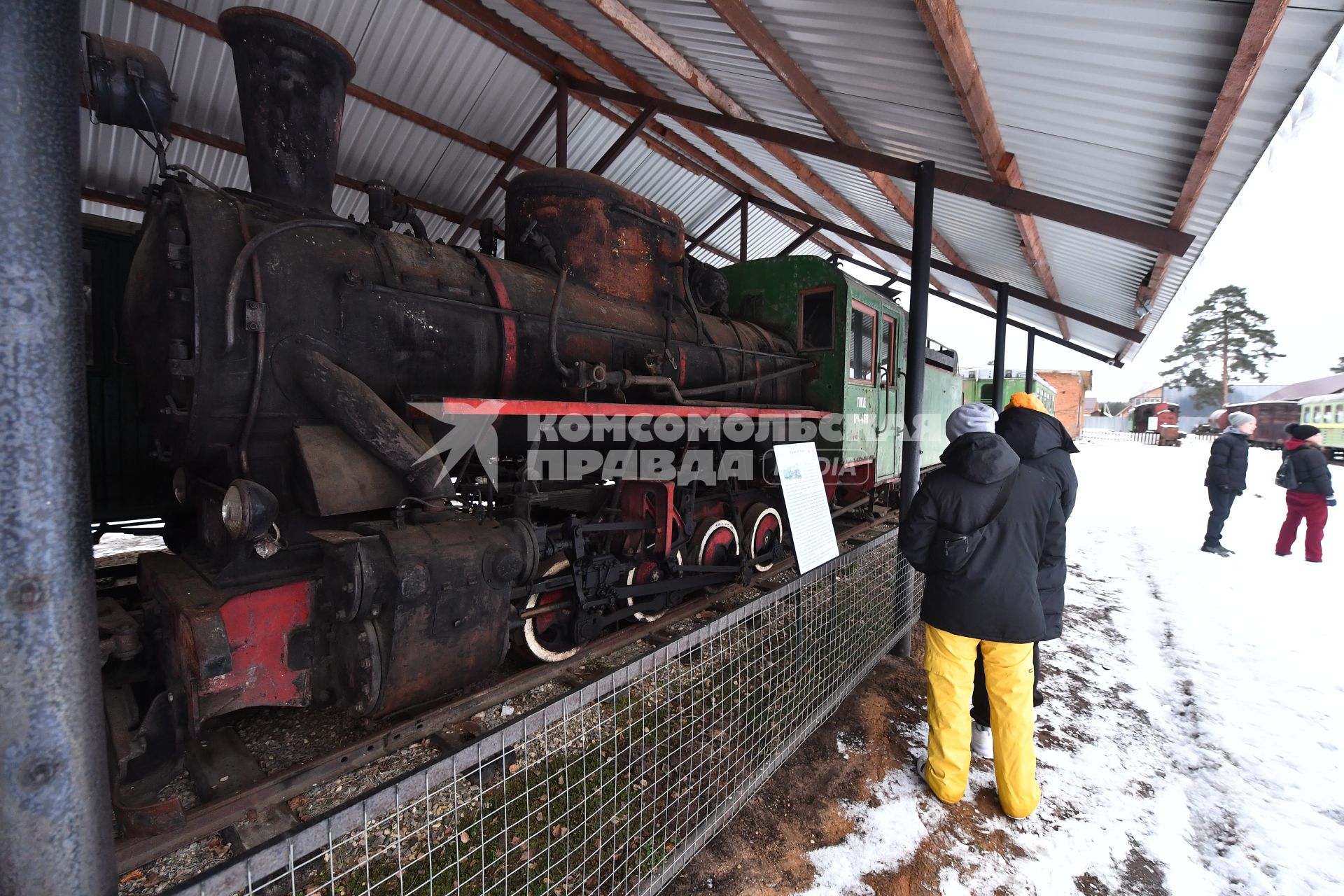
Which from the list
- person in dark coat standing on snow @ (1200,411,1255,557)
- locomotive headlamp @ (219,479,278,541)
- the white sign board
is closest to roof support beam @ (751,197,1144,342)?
person in dark coat standing on snow @ (1200,411,1255,557)

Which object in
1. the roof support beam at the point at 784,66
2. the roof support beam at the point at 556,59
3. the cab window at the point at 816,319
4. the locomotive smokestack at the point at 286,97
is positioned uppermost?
the roof support beam at the point at 556,59

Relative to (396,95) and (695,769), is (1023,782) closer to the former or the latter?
(695,769)

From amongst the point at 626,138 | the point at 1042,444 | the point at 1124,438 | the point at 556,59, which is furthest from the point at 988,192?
the point at 1124,438

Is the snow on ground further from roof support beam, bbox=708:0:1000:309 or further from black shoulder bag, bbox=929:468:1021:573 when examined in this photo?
roof support beam, bbox=708:0:1000:309

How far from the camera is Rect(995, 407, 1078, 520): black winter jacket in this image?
2.92m

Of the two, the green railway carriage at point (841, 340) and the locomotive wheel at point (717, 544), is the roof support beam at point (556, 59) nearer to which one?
the green railway carriage at point (841, 340)

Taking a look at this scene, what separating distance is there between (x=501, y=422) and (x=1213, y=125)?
434 cm

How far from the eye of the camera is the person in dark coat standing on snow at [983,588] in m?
2.69

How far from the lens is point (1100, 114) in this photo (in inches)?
151

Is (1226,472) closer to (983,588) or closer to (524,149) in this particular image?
(983,588)

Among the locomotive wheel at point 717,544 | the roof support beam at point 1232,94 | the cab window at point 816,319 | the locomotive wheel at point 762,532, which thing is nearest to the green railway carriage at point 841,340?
the cab window at point 816,319

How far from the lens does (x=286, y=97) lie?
286 cm

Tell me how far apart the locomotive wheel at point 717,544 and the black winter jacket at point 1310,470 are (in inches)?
288

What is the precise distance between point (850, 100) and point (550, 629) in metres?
4.80
